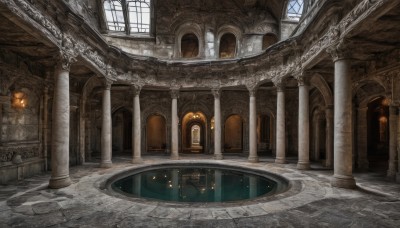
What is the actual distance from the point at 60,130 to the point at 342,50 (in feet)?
32.2

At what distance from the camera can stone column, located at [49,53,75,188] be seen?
748 cm

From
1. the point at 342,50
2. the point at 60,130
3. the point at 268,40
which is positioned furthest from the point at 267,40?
the point at 60,130

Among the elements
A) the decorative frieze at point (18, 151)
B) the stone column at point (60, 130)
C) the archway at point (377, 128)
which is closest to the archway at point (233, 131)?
the archway at point (377, 128)

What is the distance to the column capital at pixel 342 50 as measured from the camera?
698cm

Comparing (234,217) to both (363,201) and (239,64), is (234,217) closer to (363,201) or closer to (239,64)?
(363,201)

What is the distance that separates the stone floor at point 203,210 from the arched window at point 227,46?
39.0ft

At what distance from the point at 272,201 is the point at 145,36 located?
1406 centimetres

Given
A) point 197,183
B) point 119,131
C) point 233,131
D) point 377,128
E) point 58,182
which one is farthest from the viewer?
point 233,131

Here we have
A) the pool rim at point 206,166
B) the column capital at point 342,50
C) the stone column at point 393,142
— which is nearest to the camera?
the pool rim at point 206,166

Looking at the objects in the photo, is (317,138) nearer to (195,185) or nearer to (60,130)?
(195,185)

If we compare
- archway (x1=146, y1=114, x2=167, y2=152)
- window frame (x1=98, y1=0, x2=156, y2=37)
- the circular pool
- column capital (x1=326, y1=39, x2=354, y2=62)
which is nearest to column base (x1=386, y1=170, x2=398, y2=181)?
the circular pool

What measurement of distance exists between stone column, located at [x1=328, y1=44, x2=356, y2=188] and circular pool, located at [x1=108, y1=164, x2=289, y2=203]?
1.85m

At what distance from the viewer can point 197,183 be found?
373 inches

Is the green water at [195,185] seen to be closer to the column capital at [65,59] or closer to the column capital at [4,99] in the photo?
the column capital at [65,59]
